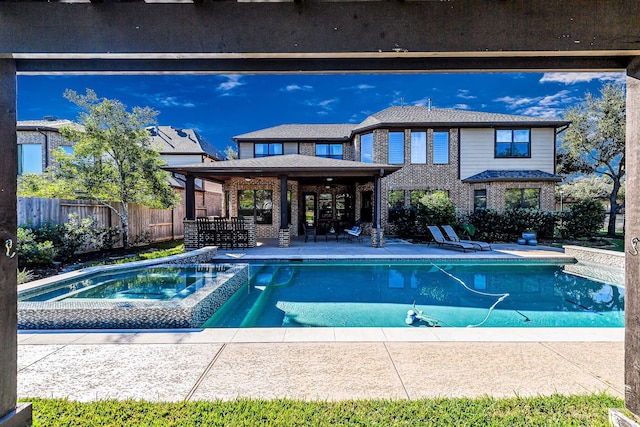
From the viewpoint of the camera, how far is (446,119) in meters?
16.7

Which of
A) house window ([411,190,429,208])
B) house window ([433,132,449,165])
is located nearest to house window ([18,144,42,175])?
house window ([411,190,429,208])

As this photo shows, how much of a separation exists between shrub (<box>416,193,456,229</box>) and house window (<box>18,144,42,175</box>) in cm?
2131

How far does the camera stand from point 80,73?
233cm

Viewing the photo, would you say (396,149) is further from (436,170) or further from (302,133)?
(302,133)

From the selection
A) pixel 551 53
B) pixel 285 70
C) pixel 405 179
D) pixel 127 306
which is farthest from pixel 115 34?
pixel 405 179

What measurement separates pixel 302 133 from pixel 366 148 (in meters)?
4.69

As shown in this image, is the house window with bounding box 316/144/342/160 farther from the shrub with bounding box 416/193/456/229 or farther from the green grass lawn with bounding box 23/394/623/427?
the green grass lawn with bounding box 23/394/623/427

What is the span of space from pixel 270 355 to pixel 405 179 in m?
14.4

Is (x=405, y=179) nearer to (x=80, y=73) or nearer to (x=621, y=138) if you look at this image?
(x=621, y=138)

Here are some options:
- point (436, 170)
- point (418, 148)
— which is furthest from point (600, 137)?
point (418, 148)

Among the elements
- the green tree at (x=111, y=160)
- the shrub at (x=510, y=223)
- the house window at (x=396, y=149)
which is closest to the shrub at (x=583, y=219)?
the shrub at (x=510, y=223)

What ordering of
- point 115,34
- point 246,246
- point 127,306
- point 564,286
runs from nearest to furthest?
point 115,34 → point 127,306 → point 564,286 → point 246,246

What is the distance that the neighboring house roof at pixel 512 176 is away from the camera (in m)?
15.2

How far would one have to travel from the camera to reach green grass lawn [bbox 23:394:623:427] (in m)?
2.37
